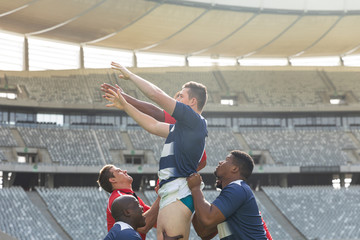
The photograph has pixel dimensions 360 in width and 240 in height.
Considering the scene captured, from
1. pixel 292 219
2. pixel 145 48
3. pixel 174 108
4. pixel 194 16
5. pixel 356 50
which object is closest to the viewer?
pixel 174 108

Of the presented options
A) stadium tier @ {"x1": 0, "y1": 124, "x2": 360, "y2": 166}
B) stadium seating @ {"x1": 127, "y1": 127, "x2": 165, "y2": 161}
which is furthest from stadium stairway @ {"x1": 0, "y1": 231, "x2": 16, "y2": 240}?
stadium seating @ {"x1": 127, "y1": 127, "x2": 165, "y2": 161}

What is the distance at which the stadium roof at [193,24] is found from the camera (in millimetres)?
37469

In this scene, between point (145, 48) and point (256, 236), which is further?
point (145, 48)

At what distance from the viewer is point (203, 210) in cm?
519

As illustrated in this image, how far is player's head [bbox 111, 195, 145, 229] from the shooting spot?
17.9 ft

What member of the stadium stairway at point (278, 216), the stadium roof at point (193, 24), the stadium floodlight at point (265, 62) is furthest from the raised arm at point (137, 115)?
the stadium floodlight at point (265, 62)

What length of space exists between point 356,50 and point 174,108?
4720cm

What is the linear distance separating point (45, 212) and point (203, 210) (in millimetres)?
27853

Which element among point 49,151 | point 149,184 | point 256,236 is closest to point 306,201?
point 149,184

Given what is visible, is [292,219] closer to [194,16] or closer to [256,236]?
[194,16]

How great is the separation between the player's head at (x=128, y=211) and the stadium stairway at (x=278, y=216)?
27.9 m

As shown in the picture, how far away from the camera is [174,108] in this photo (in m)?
5.19

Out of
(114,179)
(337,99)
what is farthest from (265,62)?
(114,179)

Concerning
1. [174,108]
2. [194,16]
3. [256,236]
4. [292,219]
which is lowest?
[292,219]
